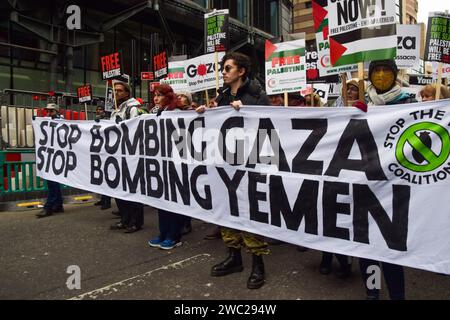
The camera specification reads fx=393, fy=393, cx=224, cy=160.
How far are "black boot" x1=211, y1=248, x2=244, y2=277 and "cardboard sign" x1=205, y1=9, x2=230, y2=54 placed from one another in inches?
198

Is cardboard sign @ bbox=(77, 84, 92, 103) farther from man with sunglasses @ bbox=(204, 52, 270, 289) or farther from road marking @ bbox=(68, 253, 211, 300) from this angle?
man with sunglasses @ bbox=(204, 52, 270, 289)

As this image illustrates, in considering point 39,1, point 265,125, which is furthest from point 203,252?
point 39,1

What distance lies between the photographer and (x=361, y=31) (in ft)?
10.5

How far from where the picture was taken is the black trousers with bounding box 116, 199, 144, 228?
5230 mm

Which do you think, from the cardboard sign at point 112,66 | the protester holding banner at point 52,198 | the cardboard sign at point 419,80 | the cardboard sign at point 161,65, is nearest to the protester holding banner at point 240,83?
the protester holding banner at point 52,198

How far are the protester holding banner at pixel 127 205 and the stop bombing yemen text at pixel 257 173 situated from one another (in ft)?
0.97

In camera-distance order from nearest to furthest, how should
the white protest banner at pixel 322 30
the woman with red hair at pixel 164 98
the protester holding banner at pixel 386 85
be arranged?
the protester holding banner at pixel 386 85 < the white protest banner at pixel 322 30 < the woman with red hair at pixel 164 98

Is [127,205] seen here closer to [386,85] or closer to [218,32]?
[386,85]

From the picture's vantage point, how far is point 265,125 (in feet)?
11.2

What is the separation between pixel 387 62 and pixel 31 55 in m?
14.7

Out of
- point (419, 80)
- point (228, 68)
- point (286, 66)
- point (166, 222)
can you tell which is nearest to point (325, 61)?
point (286, 66)

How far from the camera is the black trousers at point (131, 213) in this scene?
523 centimetres

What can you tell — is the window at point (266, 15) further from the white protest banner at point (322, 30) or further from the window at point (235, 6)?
the white protest banner at point (322, 30)

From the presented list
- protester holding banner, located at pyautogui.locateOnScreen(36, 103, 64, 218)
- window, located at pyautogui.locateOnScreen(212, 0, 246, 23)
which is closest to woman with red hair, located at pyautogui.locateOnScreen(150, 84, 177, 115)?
protester holding banner, located at pyautogui.locateOnScreen(36, 103, 64, 218)
